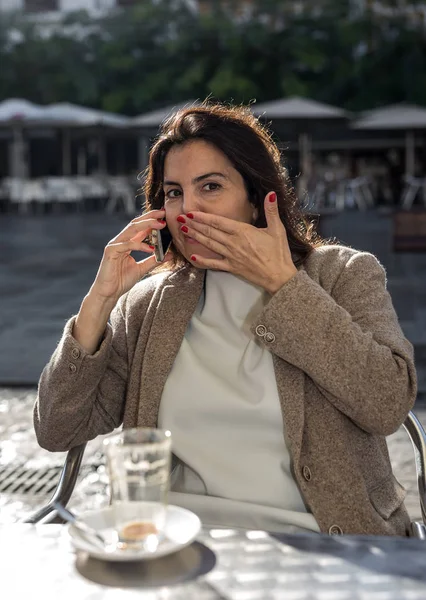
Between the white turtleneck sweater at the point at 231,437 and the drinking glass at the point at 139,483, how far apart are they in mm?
654

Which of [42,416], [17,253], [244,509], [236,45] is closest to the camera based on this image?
[244,509]

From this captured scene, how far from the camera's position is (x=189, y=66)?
1383 inches

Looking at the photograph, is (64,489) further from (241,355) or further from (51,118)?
(51,118)

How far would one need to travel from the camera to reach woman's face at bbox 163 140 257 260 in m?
2.38

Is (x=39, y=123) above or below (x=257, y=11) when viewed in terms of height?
below

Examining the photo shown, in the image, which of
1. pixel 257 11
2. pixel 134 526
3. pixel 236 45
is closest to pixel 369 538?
pixel 134 526

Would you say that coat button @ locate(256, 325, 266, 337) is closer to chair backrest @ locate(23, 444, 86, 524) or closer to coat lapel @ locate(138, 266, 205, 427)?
coat lapel @ locate(138, 266, 205, 427)

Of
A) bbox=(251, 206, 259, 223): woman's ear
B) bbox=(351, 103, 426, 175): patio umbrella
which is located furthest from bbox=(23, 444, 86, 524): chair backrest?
bbox=(351, 103, 426, 175): patio umbrella

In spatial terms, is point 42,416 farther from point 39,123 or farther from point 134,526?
point 39,123

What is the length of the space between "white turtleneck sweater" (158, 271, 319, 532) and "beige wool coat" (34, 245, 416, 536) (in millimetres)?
46

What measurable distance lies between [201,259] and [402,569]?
0.98 m

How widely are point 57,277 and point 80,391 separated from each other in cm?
979

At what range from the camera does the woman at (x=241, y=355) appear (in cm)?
211

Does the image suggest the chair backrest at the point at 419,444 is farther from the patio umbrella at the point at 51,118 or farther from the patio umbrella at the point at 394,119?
the patio umbrella at the point at 394,119
